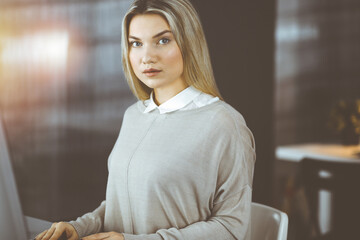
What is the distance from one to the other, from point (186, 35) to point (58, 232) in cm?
55

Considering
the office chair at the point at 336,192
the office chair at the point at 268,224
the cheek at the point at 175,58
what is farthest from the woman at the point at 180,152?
the office chair at the point at 336,192

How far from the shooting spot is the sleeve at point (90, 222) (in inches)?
39.3

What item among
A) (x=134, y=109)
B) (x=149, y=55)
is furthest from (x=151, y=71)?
(x=134, y=109)

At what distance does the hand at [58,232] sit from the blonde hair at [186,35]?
1.32ft

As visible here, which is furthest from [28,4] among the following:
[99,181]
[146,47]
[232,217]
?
[232,217]

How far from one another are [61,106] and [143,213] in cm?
36

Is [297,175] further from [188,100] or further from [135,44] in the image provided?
[135,44]

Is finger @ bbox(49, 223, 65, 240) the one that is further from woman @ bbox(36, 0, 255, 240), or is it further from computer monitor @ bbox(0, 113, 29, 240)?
computer monitor @ bbox(0, 113, 29, 240)

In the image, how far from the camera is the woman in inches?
37.0

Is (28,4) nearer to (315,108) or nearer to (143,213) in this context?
(143,213)

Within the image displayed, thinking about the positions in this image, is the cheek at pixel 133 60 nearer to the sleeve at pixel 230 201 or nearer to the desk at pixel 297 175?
the sleeve at pixel 230 201

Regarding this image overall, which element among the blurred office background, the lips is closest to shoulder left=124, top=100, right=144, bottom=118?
the blurred office background

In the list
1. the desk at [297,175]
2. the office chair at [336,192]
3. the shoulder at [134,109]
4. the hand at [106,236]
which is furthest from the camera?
the desk at [297,175]

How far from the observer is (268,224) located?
48.2 inches
